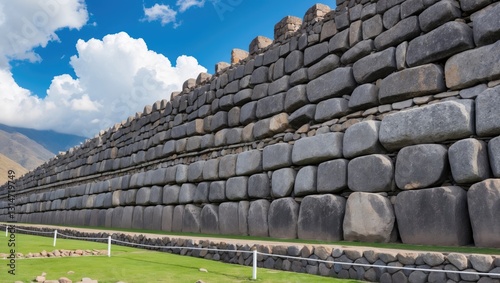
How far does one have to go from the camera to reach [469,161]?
5.58 meters

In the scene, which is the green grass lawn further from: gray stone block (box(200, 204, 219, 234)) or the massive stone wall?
gray stone block (box(200, 204, 219, 234))

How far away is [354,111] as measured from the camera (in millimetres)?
7742

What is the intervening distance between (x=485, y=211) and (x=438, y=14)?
3.05 metres

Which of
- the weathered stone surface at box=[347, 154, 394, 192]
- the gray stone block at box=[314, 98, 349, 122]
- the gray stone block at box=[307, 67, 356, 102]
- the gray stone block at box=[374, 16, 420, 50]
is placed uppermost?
the gray stone block at box=[374, 16, 420, 50]

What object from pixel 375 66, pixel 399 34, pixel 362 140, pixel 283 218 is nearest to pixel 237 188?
pixel 283 218

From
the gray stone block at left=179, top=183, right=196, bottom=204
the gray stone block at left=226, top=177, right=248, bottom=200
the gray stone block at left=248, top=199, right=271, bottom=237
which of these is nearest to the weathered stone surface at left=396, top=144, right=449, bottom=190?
the gray stone block at left=248, top=199, right=271, bottom=237

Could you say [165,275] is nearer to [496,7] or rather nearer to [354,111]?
[354,111]

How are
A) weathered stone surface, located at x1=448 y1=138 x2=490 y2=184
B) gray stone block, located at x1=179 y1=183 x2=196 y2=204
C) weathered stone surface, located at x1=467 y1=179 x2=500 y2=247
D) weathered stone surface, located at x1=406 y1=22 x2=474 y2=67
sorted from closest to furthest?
weathered stone surface, located at x1=467 y1=179 x2=500 y2=247
weathered stone surface, located at x1=448 y1=138 x2=490 y2=184
weathered stone surface, located at x1=406 y1=22 x2=474 y2=67
gray stone block, located at x1=179 y1=183 x2=196 y2=204

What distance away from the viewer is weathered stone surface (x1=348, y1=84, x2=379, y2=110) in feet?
24.3

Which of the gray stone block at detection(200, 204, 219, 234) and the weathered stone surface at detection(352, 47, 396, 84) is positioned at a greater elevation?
the weathered stone surface at detection(352, 47, 396, 84)

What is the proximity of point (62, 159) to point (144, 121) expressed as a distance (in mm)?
9454

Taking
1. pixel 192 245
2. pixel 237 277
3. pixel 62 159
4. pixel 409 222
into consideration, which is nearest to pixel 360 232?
pixel 409 222

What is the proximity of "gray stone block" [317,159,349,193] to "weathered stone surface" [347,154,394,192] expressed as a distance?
0.46 feet

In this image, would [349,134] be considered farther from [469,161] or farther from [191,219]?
[191,219]
